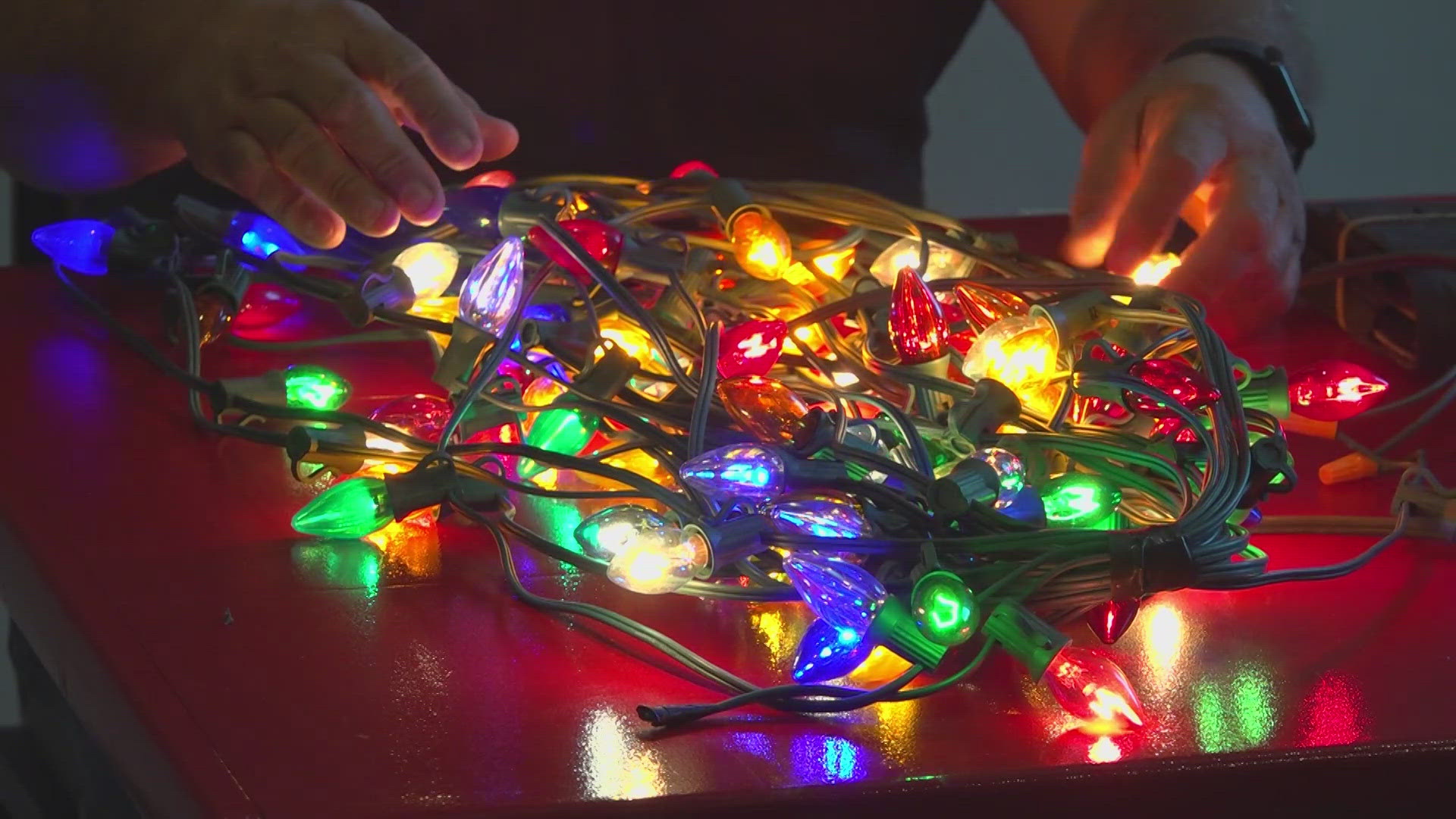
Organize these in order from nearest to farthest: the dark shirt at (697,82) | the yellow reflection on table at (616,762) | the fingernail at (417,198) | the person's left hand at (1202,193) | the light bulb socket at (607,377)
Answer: the yellow reflection on table at (616,762) < the light bulb socket at (607,377) < the fingernail at (417,198) < the person's left hand at (1202,193) < the dark shirt at (697,82)

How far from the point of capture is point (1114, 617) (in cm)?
55

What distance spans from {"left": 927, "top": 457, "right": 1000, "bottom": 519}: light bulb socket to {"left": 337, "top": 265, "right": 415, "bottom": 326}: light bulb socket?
1.20 ft

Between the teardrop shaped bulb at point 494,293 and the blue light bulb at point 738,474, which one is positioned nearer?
the blue light bulb at point 738,474

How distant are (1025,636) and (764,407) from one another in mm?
187

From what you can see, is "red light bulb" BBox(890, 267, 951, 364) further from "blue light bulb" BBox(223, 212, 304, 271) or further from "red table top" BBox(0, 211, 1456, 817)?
"blue light bulb" BBox(223, 212, 304, 271)

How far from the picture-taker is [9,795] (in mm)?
876

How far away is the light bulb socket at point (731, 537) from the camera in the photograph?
56 cm

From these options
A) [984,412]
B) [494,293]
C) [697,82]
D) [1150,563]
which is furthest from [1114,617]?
[697,82]

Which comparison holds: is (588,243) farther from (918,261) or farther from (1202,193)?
(1202,193)


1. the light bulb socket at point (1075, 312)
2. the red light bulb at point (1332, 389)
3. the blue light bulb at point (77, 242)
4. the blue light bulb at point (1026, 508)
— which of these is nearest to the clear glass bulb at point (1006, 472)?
the blue light bulb at point (1026, 508)

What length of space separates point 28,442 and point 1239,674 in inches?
23.6

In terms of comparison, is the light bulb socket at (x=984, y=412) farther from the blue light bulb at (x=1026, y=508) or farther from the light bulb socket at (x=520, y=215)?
the light bulb socket at (x=520, y=215)

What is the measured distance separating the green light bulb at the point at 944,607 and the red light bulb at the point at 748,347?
8.5 inches

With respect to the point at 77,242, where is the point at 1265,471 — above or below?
above
